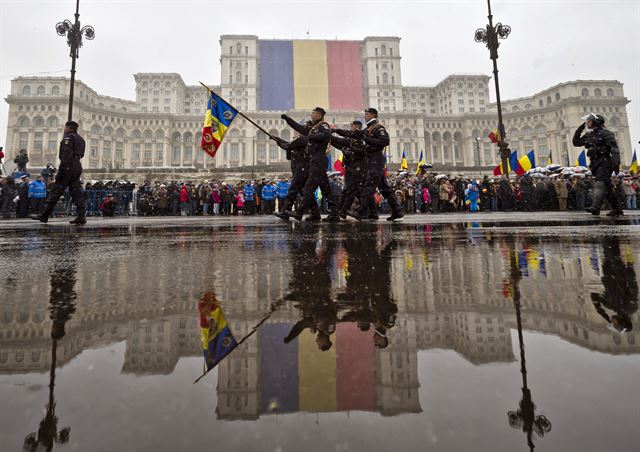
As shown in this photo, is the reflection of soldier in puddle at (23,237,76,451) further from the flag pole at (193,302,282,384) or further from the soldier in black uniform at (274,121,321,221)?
the soldier in black uniform at (274,121,321,221)

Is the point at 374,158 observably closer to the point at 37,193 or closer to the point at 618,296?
the point at 618,296

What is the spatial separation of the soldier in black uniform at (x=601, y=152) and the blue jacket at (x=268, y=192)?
10.4m

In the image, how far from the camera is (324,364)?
2.06 feet

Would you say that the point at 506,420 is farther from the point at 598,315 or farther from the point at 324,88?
the point at 324,88

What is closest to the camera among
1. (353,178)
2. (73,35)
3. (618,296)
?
(618,296)

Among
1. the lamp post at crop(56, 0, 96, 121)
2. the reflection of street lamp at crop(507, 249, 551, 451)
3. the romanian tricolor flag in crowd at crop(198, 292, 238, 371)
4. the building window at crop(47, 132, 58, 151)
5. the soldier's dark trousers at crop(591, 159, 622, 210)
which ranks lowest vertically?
the reflection of street lamp at crop(507, 249, 551, 451)

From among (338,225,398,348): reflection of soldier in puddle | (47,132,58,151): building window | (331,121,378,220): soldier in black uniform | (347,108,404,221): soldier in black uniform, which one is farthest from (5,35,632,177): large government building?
(338,225,398,348): reflection of soldier in puddle

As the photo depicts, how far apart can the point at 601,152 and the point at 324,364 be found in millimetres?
7256

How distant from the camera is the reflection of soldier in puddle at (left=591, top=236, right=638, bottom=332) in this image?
0.84 metres

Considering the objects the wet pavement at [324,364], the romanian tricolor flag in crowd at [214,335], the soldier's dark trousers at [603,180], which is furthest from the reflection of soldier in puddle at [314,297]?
the soldier's dark trousers at [603,180]

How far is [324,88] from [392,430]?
7399cm

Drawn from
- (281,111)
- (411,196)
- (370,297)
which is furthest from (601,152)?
(281,111)

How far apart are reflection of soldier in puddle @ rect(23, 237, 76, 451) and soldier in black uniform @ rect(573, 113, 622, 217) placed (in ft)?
22.4

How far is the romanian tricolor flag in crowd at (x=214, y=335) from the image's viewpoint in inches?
26.8
